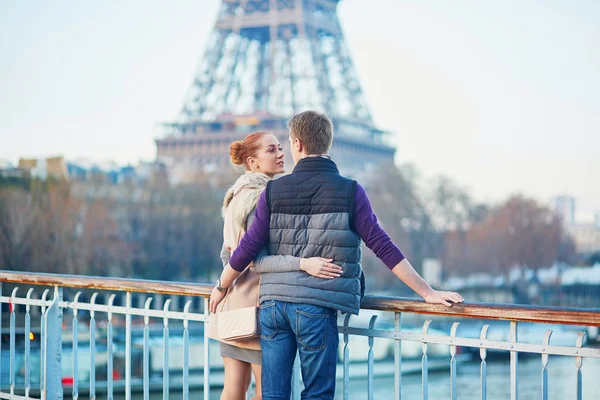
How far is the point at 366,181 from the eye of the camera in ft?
193

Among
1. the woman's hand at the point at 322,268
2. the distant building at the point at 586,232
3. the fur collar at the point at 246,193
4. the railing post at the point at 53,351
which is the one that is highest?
the fur collar at the point at 246,193

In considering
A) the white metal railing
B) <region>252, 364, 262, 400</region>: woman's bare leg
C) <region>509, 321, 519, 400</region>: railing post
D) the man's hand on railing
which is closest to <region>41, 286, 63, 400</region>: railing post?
the white metal railing

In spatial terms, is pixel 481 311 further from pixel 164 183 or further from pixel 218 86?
pixel 218 86

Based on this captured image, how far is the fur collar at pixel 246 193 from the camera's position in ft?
12.6

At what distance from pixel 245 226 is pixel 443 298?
892 mm

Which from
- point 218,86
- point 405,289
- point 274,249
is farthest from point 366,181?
point 274,249

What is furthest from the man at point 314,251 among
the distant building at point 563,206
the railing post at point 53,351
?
the distant building at point 563,206

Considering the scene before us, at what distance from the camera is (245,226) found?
152 inches

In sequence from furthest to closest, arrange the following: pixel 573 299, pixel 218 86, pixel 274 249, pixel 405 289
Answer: pixel 218 86 → pixel 573 299 → pixel 405 289 → pixel 274 249

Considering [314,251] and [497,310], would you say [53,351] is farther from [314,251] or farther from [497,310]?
[497,310]

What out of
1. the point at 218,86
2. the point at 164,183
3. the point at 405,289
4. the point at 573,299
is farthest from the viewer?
the point at 218,86

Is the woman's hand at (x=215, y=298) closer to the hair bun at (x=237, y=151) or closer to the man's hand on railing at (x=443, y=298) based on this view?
the hair bun at (x=237, y=151)

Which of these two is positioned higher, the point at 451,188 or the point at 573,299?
the point at 451,188

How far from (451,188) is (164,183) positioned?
A: 20.0m
